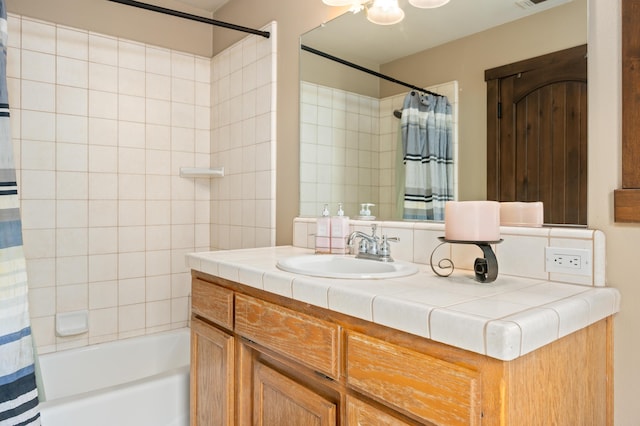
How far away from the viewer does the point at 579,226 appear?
1.19 metres

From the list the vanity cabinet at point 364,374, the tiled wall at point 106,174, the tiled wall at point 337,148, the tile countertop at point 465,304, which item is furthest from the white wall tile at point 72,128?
the tile countertop at point 465,304

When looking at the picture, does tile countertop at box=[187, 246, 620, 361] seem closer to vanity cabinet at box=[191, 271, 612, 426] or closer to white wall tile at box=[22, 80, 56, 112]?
vanity cabinet at box=[191, 271, 612, 426]

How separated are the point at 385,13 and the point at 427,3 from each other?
206 mm

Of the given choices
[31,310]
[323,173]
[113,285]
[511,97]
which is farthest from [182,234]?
[511,97]

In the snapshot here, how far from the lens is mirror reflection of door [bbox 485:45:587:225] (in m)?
1.20

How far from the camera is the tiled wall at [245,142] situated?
2.33 metres

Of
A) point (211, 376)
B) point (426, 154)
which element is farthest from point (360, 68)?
point (211, 376)

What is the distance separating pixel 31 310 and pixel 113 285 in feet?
1.34

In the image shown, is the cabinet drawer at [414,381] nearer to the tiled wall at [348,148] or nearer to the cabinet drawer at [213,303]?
the cabinet drawer at [213,303]

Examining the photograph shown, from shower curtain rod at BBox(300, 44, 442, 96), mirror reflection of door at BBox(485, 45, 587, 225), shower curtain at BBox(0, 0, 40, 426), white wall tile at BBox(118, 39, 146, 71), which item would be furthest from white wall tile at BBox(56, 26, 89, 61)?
mirror reflection of door at BBox(485, 45, 587, 225)

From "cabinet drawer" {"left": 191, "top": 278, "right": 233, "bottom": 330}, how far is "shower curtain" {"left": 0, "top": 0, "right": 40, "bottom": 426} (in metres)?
0.58

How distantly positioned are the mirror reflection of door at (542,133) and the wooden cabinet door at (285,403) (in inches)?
32.1

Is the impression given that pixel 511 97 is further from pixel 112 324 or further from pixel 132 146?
pixel 112 324

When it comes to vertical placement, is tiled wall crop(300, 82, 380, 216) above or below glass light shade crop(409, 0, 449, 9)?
below
